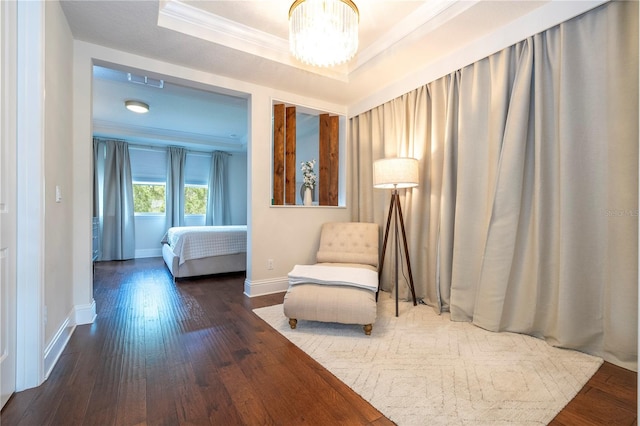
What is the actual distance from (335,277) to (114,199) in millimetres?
5594

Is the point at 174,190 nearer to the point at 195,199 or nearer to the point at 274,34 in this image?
the point at 195,199

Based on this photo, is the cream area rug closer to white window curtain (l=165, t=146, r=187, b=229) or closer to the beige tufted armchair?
the beige tufted armchair

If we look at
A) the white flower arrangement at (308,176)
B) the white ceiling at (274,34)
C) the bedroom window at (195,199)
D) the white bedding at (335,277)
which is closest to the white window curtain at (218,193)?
the bedroom window at (195,199)

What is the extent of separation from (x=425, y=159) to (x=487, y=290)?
141 centimetres

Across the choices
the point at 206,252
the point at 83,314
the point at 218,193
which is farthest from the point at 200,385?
the point at 218,193

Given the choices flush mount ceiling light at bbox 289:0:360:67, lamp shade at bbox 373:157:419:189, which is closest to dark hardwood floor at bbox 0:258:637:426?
lamp shade at bbox 373:157:419:189

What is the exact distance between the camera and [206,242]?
4.15m

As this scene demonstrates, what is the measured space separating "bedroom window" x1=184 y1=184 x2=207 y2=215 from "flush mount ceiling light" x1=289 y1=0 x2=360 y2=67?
220 inches

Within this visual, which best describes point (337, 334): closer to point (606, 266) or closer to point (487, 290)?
point (487, 290)

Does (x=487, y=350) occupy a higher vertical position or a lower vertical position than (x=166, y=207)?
lower

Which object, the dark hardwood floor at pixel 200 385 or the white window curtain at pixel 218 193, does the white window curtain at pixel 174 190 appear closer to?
the white window curtain at pixel 218 193

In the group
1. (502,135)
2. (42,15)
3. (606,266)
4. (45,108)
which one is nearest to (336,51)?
(502,135)

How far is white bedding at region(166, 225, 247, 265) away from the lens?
13.1 ft

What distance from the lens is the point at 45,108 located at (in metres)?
1.67
